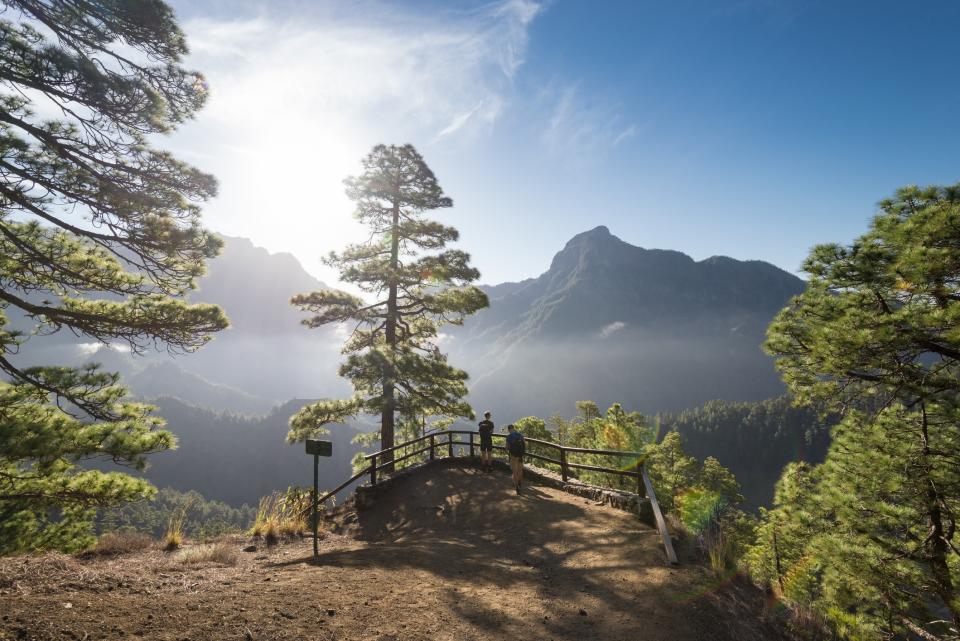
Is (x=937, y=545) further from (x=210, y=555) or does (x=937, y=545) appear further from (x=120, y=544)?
(x=120, y=544)

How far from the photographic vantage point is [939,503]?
33.2 ft

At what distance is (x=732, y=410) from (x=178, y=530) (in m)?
205

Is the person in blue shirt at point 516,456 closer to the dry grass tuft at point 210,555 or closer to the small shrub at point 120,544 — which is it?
the dry grass tuft at point 210,555

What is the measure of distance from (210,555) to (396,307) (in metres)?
10.4

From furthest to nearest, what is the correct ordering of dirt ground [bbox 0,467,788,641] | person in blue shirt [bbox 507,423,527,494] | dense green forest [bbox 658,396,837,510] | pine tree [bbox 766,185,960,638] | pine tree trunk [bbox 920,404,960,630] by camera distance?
1. dense green forest [bbox 658,396,837,510]
2. person in blue shirt [bbox 507,423,527,494]
3. pine tree trunk [bbox 920,404,960,630]
4. pine tree [bbox 766,185,960,638]
5. dirt ground [bbox 0,467,788,641]

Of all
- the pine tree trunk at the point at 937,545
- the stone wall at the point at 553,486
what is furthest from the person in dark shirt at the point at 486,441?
the pine tree trunk at the point at 937,545

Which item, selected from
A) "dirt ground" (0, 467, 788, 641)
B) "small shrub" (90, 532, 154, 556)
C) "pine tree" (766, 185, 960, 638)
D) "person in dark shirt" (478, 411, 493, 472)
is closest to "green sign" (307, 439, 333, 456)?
"dirt ground" (0, 467, 788, 641)

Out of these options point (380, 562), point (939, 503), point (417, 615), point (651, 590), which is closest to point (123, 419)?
point (380, 562)

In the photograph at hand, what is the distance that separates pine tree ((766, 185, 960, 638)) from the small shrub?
16.2 m

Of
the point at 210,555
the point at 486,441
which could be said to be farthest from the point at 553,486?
the point at 210,555

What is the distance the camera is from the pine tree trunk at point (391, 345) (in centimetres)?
1434

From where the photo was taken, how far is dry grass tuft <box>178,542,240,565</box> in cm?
730

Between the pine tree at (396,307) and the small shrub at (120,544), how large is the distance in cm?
510

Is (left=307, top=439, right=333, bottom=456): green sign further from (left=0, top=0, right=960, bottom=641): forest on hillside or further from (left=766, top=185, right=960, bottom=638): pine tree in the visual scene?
(left=766, top=185, right=960, bottom=638): pine tree
